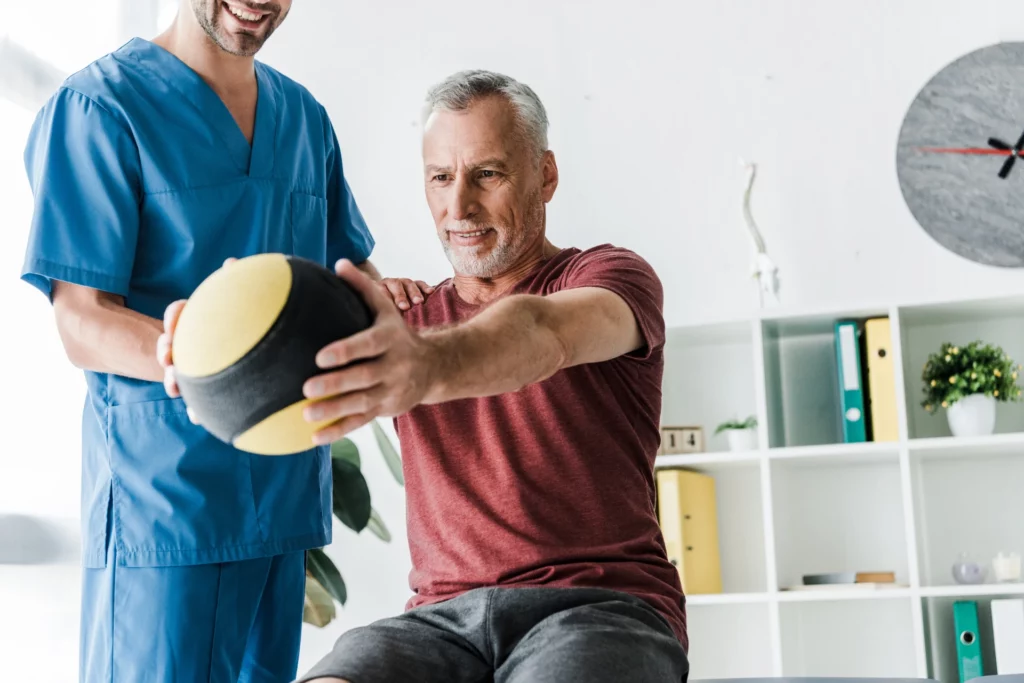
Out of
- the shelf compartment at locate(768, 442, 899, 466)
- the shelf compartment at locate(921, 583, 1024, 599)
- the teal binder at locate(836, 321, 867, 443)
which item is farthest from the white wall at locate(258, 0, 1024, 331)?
the shelf compartment at locate(921, 583, 1024, 599)

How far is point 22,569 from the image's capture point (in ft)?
7.74

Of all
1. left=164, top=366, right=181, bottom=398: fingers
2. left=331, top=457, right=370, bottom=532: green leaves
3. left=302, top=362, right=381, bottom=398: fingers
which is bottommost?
left=331, top=457, right=370, bottom=532: green leaves

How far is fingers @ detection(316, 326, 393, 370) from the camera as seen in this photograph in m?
0.83

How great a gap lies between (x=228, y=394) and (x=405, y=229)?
2667 mm

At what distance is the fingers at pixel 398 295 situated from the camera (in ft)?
4.99

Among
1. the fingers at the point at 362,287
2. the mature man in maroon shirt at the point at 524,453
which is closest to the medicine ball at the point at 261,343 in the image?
the fingers at the point at 362,287

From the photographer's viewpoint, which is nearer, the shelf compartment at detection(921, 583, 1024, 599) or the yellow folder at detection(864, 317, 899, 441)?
the shelf compartment at detection(921, 583, 1024, 599)

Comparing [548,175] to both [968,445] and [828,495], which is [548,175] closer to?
[968,445]

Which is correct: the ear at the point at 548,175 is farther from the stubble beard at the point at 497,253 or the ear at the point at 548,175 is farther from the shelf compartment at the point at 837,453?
the shelf compartment at the point at 837,453

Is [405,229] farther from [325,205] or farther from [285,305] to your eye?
[285,305]

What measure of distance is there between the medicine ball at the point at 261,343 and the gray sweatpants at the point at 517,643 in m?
0.38

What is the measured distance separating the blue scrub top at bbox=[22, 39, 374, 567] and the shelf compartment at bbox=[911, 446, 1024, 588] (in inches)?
74.6

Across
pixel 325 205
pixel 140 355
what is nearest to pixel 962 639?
pixel 325 205

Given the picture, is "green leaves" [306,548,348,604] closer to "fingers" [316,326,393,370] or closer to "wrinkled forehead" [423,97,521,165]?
"wrinkled forehead" [423,97,521,165]
